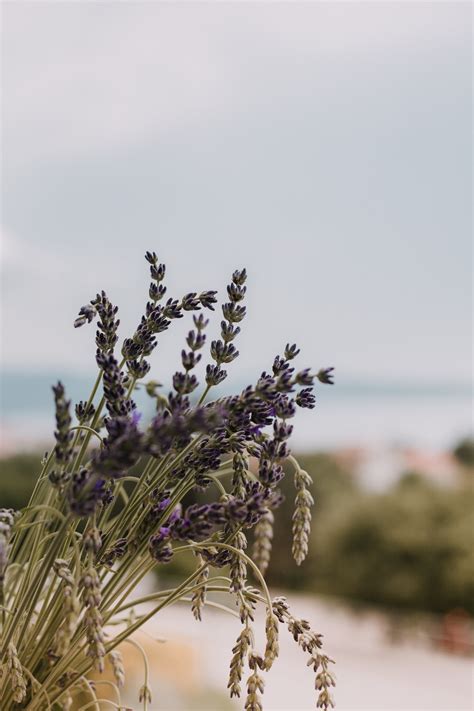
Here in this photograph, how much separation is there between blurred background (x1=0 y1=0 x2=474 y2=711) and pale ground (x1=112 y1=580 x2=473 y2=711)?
0.21 ft

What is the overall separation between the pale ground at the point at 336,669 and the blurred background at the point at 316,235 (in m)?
0.06

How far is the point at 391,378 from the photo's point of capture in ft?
234

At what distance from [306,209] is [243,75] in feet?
53.4

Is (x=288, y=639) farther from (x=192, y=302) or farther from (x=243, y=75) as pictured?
(x=243, y=75)

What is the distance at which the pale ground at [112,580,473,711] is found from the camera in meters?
4.18

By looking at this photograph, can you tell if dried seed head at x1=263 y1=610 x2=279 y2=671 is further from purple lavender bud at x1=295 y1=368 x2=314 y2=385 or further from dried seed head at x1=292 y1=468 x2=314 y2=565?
purple lavender bud at x1=295 y1=368 x2=314 y2=385

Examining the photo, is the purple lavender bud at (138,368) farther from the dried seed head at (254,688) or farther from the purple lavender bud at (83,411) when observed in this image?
the dried seed head at (254,688)

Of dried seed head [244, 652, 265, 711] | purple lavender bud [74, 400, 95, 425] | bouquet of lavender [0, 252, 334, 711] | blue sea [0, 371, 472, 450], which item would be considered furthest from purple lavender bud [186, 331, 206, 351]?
blue sea [0, 371, 472, 450]

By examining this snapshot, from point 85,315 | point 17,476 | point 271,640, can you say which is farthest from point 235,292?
point 17,476

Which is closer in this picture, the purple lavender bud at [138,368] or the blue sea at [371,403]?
the purple lavender bud at [138,368]

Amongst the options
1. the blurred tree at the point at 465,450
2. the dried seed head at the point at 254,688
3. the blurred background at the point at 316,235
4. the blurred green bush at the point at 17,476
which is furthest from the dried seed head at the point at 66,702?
the blurred tree at the point at 465,450

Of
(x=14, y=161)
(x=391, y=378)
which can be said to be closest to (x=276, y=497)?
(x=14, y=161)

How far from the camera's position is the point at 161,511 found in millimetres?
560

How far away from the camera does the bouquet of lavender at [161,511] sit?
51cm
